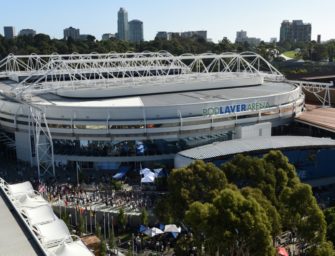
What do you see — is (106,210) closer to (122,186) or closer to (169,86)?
(122,186)

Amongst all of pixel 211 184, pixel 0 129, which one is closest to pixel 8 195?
pixel 211 184

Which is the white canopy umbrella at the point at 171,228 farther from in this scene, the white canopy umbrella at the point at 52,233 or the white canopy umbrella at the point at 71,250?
the white canopy umbrella at the point at 71,250

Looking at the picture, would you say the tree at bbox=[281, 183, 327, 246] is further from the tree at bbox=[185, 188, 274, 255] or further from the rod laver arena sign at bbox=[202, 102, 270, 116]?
the rod laver arena sign at bbox=[202, 102, 270, 116]

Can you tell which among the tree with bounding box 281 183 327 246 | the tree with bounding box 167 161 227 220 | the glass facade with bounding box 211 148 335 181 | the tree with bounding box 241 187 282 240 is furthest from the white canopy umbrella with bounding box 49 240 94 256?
the glass facade with bounding box 211 148 335 181

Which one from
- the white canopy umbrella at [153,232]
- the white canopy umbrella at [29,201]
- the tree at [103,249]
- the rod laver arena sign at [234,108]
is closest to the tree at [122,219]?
the white canopy umbrella at [153,232]

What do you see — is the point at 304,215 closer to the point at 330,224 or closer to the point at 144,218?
the point at 330,224

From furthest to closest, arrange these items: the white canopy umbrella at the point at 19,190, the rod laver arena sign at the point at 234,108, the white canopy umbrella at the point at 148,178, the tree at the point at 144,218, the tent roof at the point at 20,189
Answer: the rod laver arena sign at the point at 234,108
the white canopy umbrella at the point at 148,178
the tree at the point at 144,218
the tent roof at the point at 20,189
the white canopy umbrella at the point at 19,190
